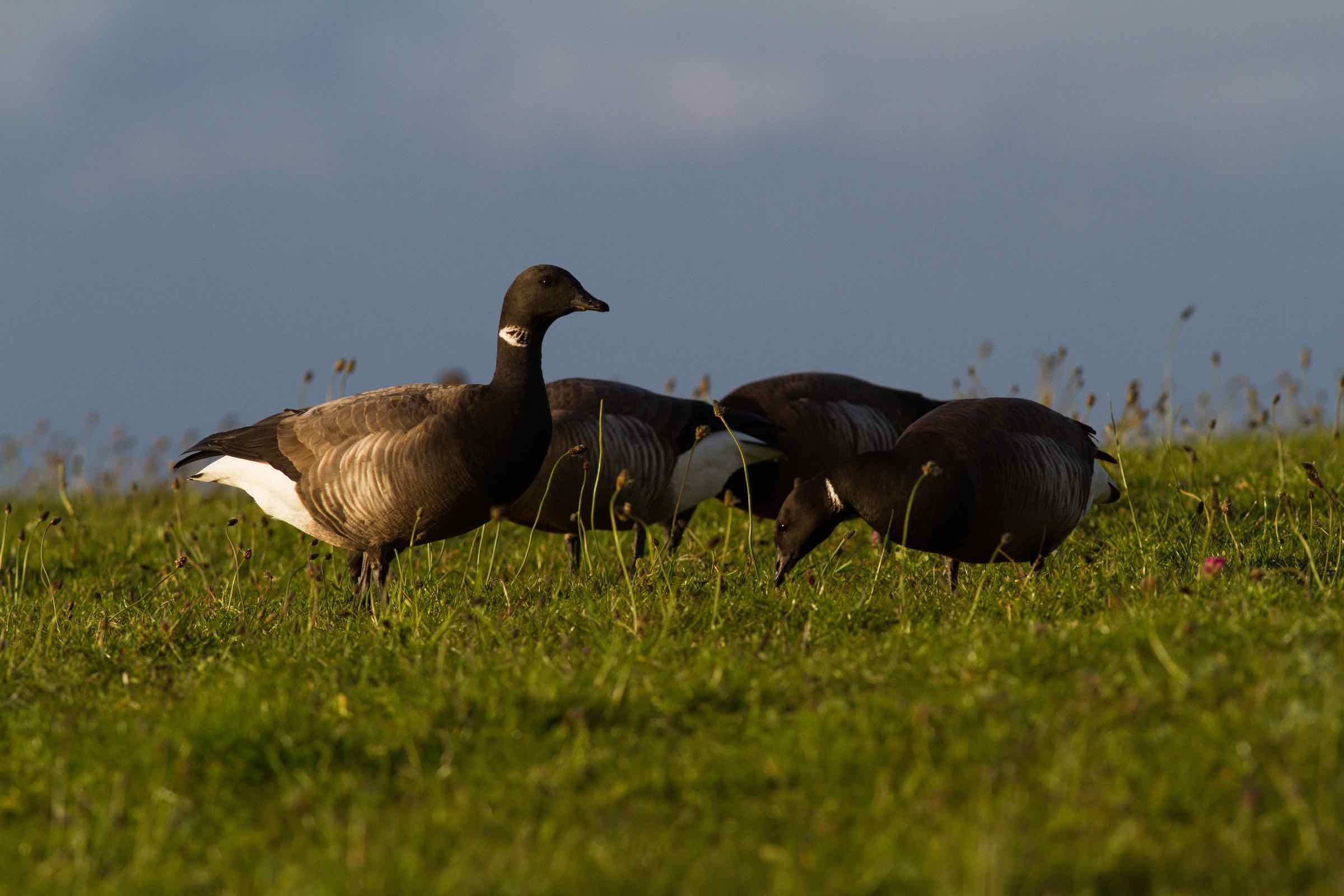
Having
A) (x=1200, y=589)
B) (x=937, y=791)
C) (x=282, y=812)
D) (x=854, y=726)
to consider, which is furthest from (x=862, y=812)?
(x=1200, y=589)

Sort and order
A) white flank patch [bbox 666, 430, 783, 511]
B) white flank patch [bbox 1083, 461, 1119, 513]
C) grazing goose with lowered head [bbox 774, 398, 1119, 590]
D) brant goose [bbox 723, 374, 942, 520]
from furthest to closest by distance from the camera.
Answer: brant goose [bbox 723, 374, 942, 520]
white flank patch [bbox 666, 430, 783, 511]
white flank patch [bbox 1083, 461, 1119, 513]
grazing goose with lowered head [bbox 774, 398, 1119, 590]

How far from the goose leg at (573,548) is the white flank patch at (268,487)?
1974mm

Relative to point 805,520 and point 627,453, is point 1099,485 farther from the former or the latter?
point 627,453

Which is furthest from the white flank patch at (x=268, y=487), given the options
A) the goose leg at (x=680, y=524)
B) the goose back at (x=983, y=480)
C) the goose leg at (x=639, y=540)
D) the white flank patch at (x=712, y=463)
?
the goose back at (x=983, y=480)

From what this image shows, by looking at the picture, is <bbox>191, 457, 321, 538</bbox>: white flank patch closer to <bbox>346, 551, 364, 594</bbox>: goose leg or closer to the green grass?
<bbox>346, 551, 364, 594</bbox>: goose leg

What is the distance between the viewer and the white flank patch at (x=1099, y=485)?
9.04m

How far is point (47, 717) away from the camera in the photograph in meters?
6.04

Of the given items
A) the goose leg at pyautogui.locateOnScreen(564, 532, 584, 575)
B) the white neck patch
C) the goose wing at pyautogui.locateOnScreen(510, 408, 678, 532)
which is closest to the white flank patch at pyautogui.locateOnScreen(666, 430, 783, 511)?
the goose wing at pyautogui.locateOnScreen(510, 408, 678, 532)

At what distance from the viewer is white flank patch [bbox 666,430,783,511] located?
36.0 feet

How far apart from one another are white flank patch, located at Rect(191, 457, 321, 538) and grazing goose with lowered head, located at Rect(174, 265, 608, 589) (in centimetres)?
1

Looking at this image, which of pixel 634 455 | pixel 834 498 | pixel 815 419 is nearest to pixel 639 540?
pixel 634 455

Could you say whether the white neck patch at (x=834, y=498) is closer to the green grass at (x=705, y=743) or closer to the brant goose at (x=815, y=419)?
the green grass at (x=705, y=743)

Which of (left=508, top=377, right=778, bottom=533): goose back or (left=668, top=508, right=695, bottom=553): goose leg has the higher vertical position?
(left=508, top=377, right=778, bottom=533): goose back

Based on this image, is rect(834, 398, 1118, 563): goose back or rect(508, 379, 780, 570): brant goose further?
rect(508, 379, 780, 570): brant goose
